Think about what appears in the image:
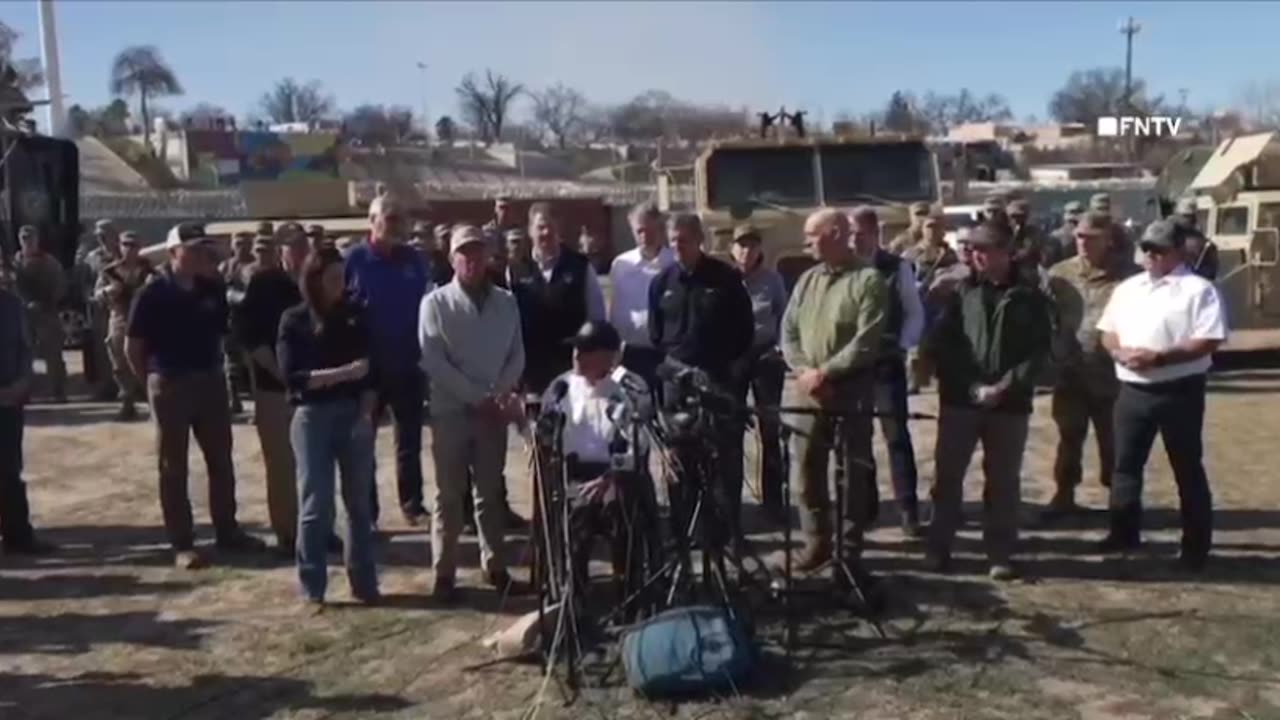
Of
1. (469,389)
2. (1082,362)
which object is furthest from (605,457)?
(1082,362)

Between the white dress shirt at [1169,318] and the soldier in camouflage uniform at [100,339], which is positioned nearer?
the white dress shirt at [1169,318]

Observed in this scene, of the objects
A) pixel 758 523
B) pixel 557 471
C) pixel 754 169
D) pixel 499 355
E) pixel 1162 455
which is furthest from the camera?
pixel 754 169

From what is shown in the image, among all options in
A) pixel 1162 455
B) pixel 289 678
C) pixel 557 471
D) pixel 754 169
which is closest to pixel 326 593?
pixel 289 678

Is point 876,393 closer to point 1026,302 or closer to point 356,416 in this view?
point 1026,302

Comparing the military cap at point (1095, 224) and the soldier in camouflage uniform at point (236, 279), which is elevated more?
the military cap at point (1095, 224)

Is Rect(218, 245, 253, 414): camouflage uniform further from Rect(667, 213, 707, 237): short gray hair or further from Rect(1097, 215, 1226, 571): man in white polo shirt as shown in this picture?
Rect(1097, 215, 1226, 571): man in white polo shirt

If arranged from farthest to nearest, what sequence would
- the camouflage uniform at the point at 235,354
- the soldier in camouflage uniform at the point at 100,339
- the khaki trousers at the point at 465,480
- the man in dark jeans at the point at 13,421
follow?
the soldier in camouflage uniform at the point at 100,339, the camouflage uniform at the point at 235,354, the man in dark jeans at the point at 13,421, the khaki trousers at the point at 465,480

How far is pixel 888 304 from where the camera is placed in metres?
7.40

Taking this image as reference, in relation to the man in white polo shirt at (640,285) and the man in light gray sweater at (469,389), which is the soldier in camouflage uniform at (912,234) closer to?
the man in white polo shirt at (640,285)

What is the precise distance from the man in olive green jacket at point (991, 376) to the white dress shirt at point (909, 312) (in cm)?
29

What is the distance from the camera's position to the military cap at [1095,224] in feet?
29.8

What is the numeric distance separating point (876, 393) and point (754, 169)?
7.02 m

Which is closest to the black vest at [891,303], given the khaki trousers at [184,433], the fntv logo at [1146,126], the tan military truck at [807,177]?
the khaki trousers at [184,433]

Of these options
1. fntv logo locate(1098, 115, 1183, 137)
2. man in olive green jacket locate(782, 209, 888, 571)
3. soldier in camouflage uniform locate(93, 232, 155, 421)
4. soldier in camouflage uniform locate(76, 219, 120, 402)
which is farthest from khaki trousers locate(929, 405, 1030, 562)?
fntv logo locate(1098, 115, 1183, 137)
